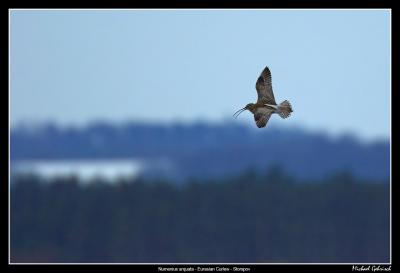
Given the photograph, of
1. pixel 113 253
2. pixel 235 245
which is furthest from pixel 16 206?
pixel 235 245

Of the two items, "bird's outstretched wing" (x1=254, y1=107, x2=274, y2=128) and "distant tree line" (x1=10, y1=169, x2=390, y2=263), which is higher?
"bird's outstretched wing" (x1=254, y1=107, x2=274, y2=128)

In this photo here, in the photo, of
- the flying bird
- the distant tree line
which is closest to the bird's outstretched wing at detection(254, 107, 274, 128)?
the flying bird

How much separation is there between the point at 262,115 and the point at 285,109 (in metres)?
0.34

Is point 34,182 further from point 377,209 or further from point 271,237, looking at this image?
point 377,209

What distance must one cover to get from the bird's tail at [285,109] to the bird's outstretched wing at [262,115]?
146mm

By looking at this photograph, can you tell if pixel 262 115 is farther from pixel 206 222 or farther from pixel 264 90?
pixel 206 222

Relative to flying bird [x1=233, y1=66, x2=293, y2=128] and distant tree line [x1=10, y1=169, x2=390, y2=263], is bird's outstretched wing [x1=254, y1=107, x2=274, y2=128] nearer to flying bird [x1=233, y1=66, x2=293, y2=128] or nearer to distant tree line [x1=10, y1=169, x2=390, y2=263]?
flying bird [x1=233, y1=66, x2=293, y2=128]

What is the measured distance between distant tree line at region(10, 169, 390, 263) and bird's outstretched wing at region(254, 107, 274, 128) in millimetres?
23054

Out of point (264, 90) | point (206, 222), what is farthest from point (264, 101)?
point (206, 222)

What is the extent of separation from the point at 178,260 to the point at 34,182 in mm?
8456

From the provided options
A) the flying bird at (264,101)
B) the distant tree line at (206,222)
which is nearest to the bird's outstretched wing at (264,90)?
the flying bird at (264,101)

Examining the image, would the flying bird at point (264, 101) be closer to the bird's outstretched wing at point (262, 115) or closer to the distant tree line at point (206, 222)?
the bird's outstretched wing at point (262, 115)

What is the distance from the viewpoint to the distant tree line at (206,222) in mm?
36219

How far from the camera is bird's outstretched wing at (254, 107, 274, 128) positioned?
1087cm
